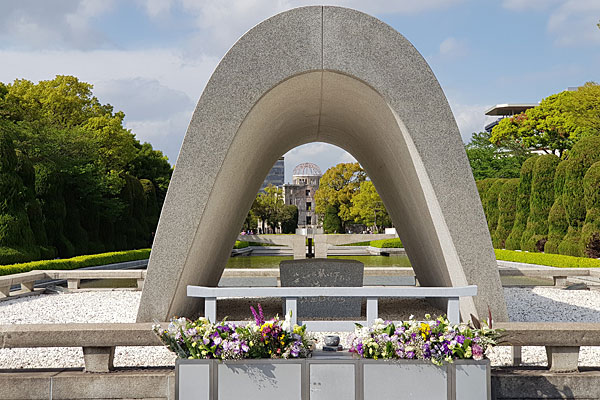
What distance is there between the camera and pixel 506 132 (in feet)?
132

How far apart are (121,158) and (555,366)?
30.4 metres

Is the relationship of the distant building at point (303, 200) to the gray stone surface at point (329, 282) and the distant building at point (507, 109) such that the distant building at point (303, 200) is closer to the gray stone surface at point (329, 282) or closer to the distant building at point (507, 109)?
Result: the distant building at point (507, 109)

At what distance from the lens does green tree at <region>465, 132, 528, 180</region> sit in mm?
40584

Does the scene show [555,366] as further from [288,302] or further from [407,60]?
[407,60]

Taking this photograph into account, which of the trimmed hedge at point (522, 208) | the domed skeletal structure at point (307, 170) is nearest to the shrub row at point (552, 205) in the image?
the trimmed hedge at point (522, 208)

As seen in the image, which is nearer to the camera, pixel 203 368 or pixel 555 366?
pixel 203 368

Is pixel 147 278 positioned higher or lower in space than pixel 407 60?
lower

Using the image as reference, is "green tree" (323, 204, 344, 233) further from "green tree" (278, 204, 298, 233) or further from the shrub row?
the shrub row

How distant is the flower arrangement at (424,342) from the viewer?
4.09m

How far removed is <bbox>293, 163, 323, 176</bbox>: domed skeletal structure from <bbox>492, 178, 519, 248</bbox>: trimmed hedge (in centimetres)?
7691

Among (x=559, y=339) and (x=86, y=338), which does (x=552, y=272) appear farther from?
(x=86, y=338)

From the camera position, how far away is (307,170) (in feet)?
347

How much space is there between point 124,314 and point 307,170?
9713cm

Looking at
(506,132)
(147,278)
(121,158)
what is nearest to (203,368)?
(147,278)
